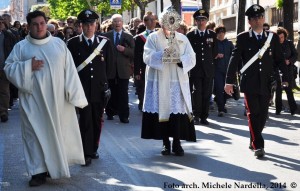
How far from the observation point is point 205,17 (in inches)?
524

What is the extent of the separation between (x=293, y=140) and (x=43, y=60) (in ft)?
16.4

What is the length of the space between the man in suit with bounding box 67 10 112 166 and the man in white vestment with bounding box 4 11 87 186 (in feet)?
3.87

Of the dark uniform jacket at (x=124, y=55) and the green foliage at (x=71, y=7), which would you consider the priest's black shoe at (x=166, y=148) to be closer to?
the dark uniform jacket at (x=124, y=55)

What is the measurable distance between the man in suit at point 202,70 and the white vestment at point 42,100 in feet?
18.6

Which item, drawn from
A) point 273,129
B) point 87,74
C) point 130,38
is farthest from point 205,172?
point 130,38

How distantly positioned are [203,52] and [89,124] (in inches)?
193

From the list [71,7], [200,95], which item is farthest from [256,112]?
[71,7]

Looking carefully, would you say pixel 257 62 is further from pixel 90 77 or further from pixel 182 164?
pixel 90 77

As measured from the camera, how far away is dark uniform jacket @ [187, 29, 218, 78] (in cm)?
1353

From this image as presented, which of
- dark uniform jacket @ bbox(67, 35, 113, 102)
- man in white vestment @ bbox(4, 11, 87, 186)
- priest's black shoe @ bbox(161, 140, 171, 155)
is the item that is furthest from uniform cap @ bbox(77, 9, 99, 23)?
priest's black shoe @ bbox(161, 140, 171, 155)

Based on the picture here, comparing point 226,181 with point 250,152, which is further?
point 250,152

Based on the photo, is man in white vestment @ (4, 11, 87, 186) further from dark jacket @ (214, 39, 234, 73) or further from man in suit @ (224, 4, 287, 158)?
dark jacket @ (214, 39, 234, 73)

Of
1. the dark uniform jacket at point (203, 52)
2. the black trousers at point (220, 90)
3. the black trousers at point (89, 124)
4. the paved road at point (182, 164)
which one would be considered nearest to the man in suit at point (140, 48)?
the dark uniform jacket at point (203, 52)

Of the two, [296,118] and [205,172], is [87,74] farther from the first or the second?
[296,118]
